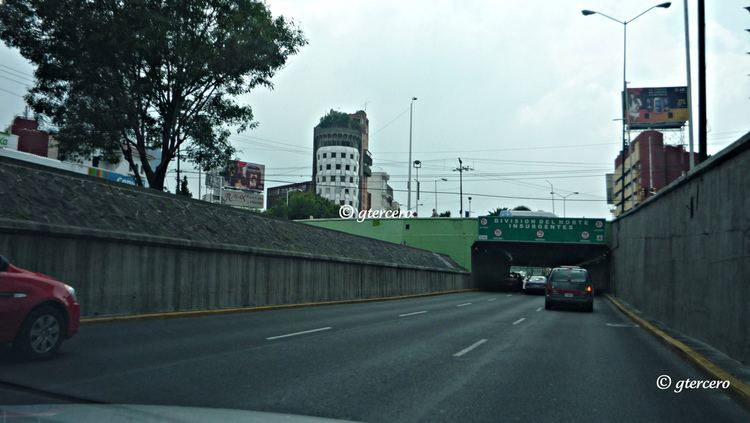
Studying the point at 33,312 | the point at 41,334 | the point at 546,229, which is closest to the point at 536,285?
the point at 546,229

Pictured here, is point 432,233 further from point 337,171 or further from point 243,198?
point 337,171

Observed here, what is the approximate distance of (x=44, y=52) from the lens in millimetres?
18844

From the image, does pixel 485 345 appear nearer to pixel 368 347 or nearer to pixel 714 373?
pixel 368 347

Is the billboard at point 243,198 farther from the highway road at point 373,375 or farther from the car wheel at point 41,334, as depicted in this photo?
the car wheel at point 41,334

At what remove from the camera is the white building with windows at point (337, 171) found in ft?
435

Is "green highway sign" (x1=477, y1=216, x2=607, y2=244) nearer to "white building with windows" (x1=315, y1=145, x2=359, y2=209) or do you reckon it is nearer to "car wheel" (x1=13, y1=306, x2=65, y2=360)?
"car wheel" (x1=13, y1=306, x2=65, y2=360)

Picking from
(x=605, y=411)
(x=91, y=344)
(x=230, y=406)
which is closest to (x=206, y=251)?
(x=91, y=344)

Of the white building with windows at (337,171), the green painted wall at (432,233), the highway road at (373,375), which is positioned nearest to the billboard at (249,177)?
the green painted wall at (432,233)

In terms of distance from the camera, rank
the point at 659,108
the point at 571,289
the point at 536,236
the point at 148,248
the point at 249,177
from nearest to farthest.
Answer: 1. the point at 148,248
2. the point at 571,289
3. the point at 536,236
4. the point at 659,108
5. the point at 249,177

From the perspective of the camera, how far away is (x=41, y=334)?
7.73 metres

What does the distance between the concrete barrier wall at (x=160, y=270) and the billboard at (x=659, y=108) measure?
54300 mm

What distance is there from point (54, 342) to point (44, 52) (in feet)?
47.8

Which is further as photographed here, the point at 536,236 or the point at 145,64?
the point at 536,236

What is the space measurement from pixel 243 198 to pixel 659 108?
185 ft
